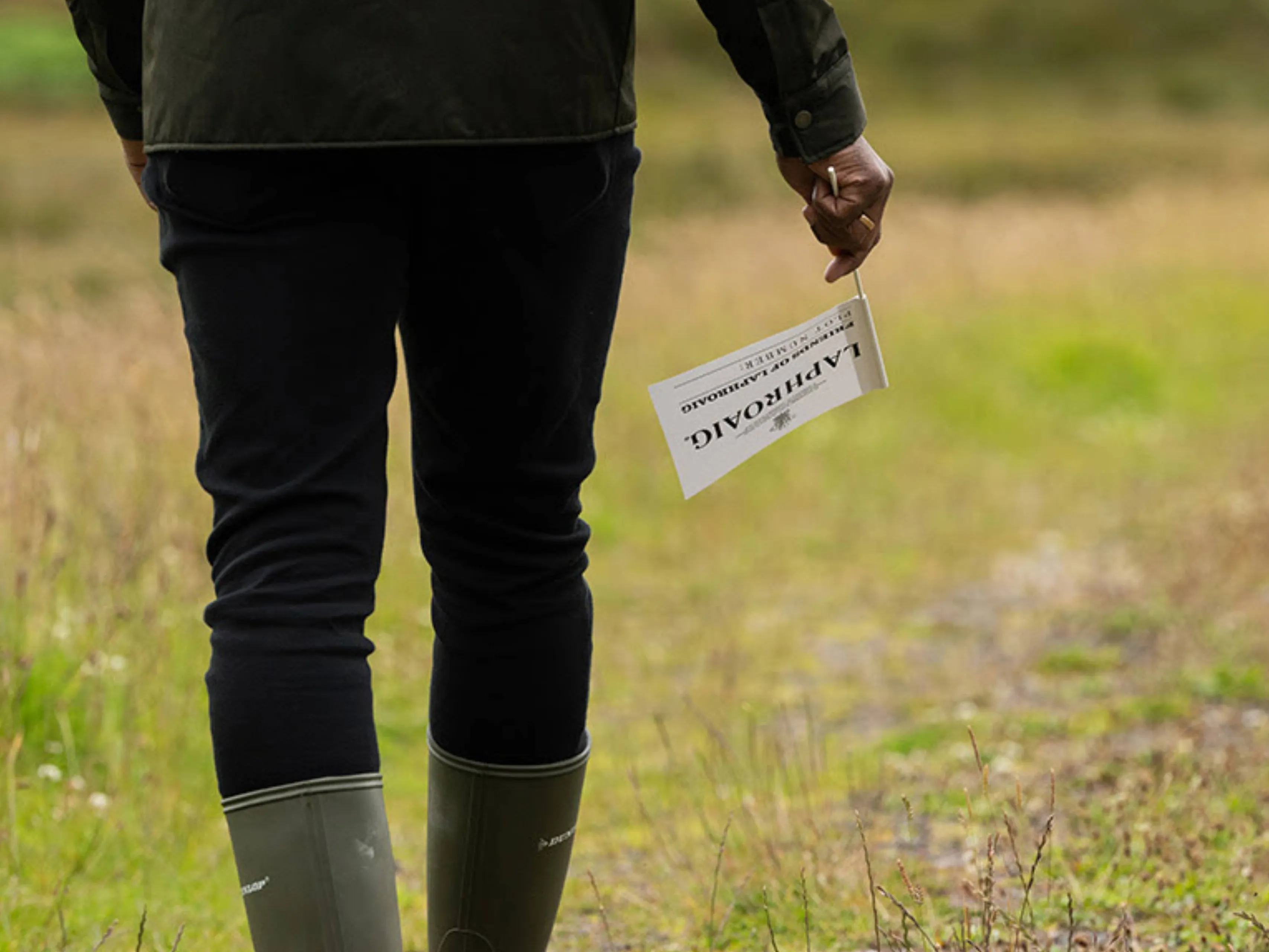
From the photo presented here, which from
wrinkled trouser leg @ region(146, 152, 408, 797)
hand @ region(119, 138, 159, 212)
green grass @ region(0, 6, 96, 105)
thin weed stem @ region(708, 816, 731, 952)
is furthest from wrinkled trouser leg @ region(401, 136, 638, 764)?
green grass @ region(0, 6, 96, 105)

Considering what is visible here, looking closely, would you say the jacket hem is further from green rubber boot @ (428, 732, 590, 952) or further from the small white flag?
green rubber boot @ (428, 732, 590, 952)

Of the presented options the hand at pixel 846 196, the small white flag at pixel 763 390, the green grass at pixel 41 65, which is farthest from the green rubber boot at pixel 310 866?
the green grass at pixel 41 65

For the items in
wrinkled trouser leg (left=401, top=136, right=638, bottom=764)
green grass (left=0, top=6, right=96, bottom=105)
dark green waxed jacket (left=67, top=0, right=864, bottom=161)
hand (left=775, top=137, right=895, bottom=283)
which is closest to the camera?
dark green waxed jacket (left=67, top=0, right=864, bottom=161)

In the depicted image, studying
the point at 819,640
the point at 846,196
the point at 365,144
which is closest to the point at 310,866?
the point at 365,144

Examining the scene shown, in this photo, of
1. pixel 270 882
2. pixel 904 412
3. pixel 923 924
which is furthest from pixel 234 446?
pixel 904 412

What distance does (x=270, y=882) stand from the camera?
1.56 metres

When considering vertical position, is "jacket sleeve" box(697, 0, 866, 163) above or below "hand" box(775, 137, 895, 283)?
above

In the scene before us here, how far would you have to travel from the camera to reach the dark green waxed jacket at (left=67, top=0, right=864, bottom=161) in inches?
59.8

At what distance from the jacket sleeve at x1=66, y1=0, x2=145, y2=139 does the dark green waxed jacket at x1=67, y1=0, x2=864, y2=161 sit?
0.16m

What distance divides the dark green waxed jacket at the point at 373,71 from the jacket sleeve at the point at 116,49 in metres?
0.16

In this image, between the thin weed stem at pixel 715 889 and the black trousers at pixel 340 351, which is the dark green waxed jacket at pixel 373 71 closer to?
the black trousers at pixel 340 351

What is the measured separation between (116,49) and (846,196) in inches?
31.5

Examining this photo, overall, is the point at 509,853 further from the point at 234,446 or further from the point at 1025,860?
the point at 1025,860

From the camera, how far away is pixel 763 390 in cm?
186
